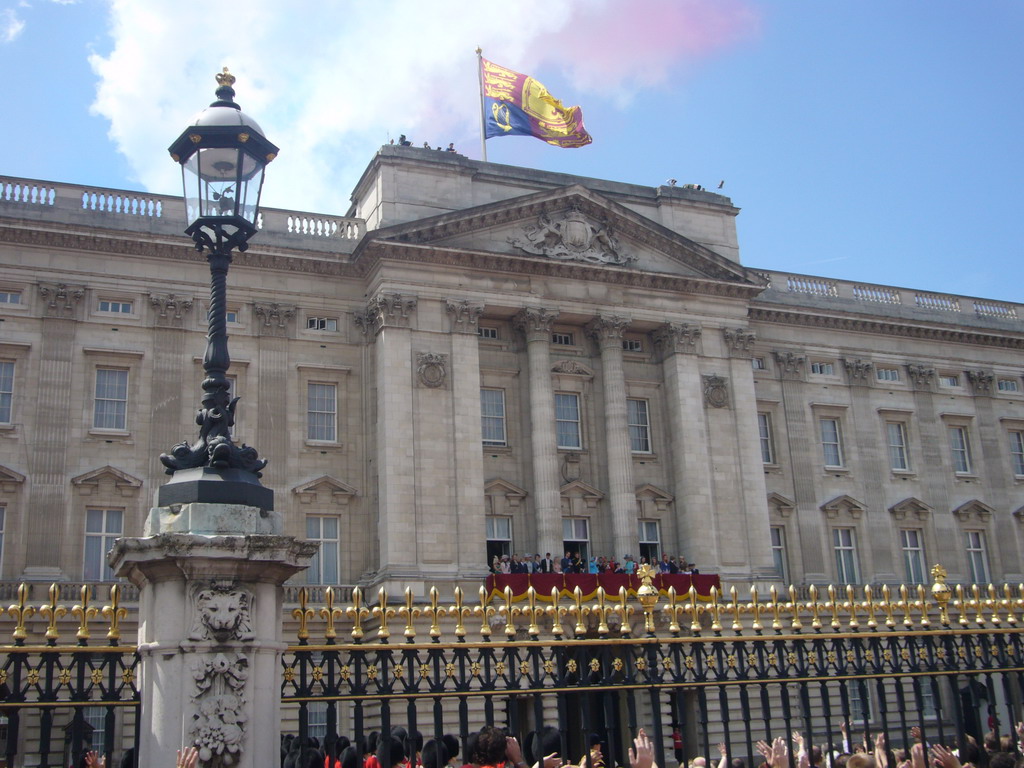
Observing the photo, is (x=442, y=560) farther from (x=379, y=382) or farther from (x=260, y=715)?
(x=260, y=715)

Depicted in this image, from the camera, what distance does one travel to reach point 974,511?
47.0m

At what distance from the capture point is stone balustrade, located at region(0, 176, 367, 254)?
117ft

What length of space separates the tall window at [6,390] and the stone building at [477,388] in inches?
2.7

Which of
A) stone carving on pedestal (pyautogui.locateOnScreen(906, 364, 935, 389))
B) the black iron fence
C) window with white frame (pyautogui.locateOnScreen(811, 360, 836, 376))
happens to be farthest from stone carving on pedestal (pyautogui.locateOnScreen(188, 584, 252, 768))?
stone carving on pedestal (pyautogui.locateOnScreen(906, 364, 935, 389))

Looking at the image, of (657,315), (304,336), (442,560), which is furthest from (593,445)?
(304,336)

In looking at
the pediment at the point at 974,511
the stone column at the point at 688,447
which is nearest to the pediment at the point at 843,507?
the pediment at the point at 974,511

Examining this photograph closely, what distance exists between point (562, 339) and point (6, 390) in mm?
18798

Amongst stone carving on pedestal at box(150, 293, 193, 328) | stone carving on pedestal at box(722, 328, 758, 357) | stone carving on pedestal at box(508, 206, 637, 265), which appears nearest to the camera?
stone carving on pedestal at box(150, 293, 193, 328)

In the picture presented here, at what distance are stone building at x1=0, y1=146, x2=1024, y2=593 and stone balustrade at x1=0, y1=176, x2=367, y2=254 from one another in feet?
0.29

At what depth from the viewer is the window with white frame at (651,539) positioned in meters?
40.0

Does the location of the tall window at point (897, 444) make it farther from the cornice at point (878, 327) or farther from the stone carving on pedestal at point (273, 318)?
the stone carving on pedestal at point (273, 318)

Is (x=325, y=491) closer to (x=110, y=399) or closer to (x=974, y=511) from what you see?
(x=110, y=399)

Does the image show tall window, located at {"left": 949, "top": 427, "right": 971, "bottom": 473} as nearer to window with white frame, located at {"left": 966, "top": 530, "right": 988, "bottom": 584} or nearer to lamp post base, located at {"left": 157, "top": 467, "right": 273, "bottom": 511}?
window with white frame, located at {"left": 966, "top": 530, "right": 988, "bottom": 584}

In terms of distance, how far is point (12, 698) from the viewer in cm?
795
